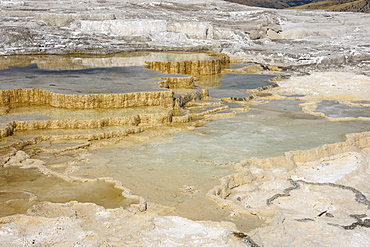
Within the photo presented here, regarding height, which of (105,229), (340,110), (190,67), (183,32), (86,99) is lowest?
(105,229)

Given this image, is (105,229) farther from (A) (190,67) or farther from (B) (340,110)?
(A) (190,67)

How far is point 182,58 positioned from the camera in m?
14.0

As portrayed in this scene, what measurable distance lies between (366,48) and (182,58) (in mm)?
7595

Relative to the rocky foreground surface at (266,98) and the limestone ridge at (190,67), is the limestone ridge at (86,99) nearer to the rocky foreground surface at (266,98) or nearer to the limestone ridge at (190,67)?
the rocky foreground surface at (266,98)

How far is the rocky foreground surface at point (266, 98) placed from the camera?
400cm

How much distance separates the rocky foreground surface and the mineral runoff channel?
0.72 ft

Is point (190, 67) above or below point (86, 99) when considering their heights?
above

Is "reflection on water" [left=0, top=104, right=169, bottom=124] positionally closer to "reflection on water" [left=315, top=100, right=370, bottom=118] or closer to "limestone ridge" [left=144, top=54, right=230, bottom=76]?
"reflection on water" [left=315, top=100, right=370, bottom=118]

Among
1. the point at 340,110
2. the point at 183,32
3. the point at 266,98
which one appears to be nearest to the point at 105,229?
the point at 340,110

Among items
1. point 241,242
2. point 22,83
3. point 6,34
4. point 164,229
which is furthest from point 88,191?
point 6,34

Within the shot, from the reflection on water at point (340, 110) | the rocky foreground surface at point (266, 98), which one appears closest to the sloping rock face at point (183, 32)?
the rocky foreground surface at point (266, 98)

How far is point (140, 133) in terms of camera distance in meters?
7.61

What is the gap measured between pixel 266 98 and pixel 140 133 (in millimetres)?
4543

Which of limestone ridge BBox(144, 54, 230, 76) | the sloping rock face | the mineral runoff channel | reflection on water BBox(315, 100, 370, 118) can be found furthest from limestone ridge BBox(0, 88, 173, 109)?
the sloping rock face
